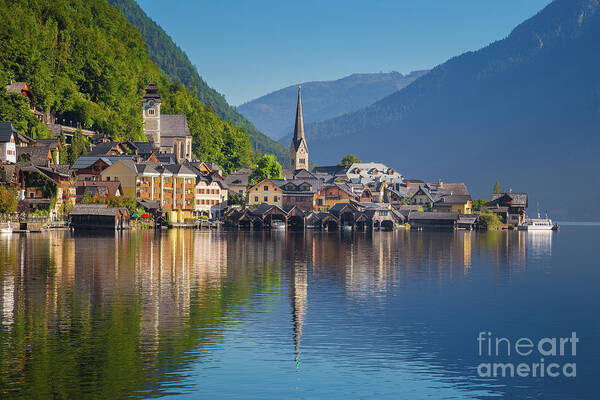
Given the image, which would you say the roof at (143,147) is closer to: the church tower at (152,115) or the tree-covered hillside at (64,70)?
the tree-covered hillside at (64,70)

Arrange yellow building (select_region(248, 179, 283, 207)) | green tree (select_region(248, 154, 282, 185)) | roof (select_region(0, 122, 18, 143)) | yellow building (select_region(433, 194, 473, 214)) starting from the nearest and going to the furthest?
roof (select_region(0, 122, 18, 143)) → yellow building (select_region(248, 179, 283, 207)) → green tree (select_region(248, 154, 282, 185)) → yellow building (select_region(433, 194, 473, 214))

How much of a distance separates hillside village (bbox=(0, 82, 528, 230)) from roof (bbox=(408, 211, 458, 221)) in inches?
9.3

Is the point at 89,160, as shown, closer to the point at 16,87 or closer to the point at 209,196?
the point at 16,87

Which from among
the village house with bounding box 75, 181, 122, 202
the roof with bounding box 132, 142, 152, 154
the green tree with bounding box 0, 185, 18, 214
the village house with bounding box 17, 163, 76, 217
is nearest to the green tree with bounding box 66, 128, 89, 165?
the village house with bounding box 75, 181, 122, 202

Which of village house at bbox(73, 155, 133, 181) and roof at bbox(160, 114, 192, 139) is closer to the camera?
village house at bbox(73, 155, 133, 181)

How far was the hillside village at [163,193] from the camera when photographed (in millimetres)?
117562

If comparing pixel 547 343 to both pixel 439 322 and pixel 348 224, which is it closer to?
pixel 439 322

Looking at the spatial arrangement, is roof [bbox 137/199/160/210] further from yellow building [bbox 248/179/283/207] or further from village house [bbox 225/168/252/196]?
village house [bbox 225/168/252/196]

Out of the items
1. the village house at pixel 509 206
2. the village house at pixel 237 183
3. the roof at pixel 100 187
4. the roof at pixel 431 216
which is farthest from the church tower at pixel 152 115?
the village house at pixel 509 206

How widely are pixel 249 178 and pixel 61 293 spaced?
148m

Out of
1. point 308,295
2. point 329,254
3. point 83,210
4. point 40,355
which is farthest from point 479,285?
point 83,210

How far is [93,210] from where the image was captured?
11994 centimetres

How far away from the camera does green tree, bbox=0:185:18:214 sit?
326 ft

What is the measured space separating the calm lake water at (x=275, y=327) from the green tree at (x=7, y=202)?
111ft
